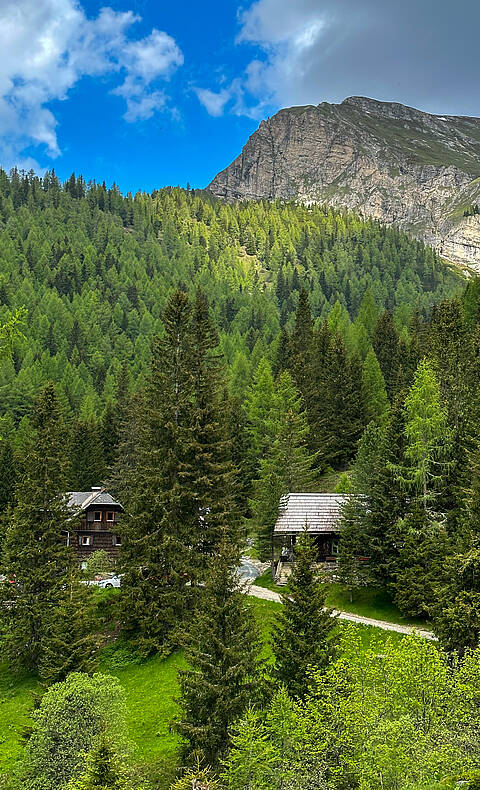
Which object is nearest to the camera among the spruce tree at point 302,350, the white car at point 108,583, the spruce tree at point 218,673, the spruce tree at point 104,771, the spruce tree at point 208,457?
the spruce tree at point 104,771

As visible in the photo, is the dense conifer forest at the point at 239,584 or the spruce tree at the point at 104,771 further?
the dense conifer forest at the point at 239,584

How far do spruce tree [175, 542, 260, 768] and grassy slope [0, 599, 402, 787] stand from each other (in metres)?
1.91

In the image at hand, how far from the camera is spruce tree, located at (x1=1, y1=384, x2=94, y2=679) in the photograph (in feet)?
119

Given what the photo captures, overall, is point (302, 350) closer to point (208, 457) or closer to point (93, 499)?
point (93, 499)

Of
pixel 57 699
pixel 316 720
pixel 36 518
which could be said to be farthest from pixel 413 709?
pixel 36 518

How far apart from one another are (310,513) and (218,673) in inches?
1034

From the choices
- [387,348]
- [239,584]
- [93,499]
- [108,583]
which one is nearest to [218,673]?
[239,584]

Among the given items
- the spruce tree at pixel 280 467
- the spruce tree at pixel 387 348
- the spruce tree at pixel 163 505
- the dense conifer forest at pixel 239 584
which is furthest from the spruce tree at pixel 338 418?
the spruce tree at pixel 163 505

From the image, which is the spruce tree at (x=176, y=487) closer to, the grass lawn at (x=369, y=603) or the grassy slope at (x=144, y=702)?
the grassy slope at (x=144, y=702)

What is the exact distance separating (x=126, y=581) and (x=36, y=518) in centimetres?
758

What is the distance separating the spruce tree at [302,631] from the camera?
73.1 ft

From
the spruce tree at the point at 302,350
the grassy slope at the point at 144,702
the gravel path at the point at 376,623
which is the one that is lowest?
the grassy slope at the point at 144,702

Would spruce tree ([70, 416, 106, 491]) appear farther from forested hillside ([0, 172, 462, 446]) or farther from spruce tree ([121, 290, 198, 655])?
spruce tree ([121, 290, 198, 655])

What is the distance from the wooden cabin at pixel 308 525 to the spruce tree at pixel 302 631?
21.6m
